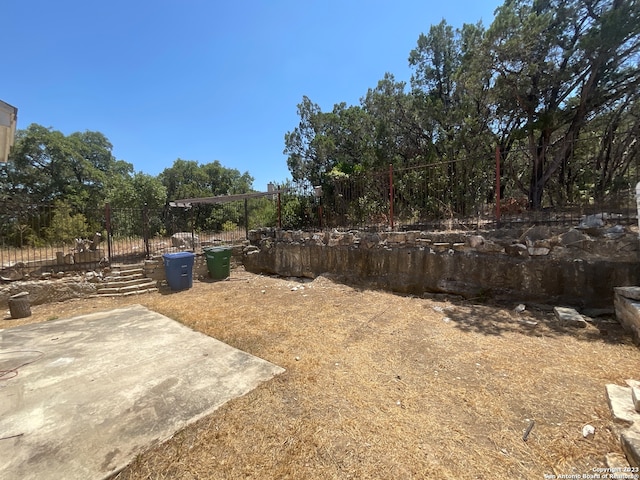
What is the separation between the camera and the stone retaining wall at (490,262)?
3.98 metres

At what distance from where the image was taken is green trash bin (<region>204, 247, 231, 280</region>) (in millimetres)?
7301

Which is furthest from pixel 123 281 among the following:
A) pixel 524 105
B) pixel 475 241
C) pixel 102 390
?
pixel 524 105

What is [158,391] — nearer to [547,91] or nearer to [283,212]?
[283,212]

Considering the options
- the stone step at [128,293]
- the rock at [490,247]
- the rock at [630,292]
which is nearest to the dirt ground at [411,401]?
the rock at [630,292]

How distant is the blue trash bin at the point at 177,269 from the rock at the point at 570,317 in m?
6.94

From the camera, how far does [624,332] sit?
329 cm

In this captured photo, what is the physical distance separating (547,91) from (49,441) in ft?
35.5

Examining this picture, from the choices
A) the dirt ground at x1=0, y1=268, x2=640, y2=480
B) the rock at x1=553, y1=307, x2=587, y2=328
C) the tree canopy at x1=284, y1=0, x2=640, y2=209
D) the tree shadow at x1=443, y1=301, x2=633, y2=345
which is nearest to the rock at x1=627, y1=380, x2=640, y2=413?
the dirt ground at x1=0, y1=268, x2=640, y2=480

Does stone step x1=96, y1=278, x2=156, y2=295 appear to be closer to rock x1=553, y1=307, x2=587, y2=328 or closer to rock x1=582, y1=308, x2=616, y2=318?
rock x1=553, y1=307, x2=587, y2=328

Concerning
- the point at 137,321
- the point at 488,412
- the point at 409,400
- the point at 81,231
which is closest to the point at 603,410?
the point at 488,412

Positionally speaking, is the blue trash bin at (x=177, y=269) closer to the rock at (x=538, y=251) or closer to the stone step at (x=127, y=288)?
the stone step at (x=127, y=288)

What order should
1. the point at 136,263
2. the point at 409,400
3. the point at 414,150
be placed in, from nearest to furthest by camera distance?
1. the point at 409,400
2. the point at 136,263
3. the point at 414,150

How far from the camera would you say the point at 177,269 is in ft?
21.0

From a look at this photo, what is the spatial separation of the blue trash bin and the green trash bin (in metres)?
0.78
